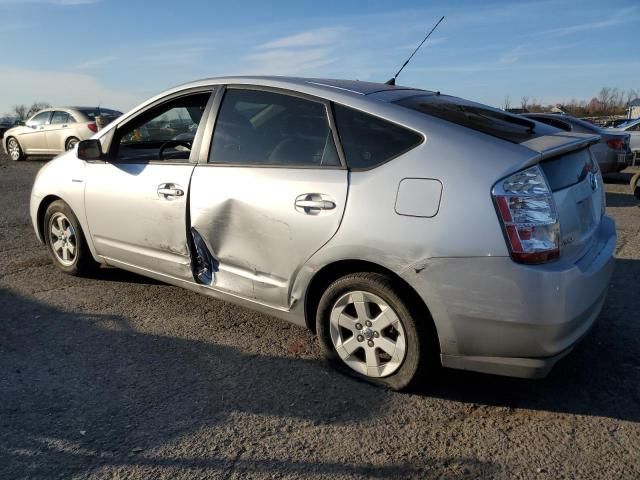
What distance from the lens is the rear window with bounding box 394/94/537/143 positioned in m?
2.97

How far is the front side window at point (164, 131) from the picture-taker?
13.4 feet

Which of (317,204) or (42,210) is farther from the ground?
(317,204)

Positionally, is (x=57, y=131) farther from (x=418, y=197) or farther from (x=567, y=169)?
(x=567, y=169)

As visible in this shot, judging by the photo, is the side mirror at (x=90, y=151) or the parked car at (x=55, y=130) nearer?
the side mirror at (x=90, y=151)

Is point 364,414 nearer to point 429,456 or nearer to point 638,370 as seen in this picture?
point 429,456

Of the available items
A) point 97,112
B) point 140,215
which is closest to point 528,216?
point 140,215

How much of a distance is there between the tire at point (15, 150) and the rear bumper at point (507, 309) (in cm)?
1650

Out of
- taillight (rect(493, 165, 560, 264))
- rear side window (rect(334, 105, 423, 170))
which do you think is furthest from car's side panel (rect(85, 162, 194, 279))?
taillight (rect(493, 165, 560, 264))

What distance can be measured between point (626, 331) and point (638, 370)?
581mm

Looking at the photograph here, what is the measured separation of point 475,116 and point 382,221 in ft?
3.16

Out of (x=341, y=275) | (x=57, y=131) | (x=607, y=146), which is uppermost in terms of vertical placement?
(x=57, y=131)

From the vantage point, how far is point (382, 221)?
2.85 metres

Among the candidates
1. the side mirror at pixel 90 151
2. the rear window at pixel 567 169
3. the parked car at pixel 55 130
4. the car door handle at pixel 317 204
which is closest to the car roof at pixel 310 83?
the car door handle at pixel 317 204

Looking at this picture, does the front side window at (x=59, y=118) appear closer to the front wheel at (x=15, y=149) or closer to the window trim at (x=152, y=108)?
the front wheel at (x=15, y=149)
